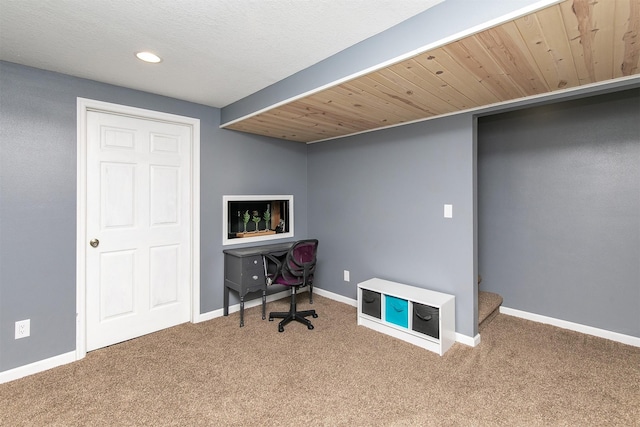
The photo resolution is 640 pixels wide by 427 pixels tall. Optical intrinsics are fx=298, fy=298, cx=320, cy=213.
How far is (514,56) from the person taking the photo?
162cm

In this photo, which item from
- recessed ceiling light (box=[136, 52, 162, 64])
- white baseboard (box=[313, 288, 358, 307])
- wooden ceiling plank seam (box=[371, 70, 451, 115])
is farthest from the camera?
white baseboard (box=[313, 288, 358, 307])

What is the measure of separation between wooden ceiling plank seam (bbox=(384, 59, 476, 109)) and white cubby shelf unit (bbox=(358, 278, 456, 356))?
5.48 feet

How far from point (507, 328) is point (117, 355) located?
11.8ft

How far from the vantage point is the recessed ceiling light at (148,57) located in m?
2.04

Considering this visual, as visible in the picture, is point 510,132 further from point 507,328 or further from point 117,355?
point 117,355

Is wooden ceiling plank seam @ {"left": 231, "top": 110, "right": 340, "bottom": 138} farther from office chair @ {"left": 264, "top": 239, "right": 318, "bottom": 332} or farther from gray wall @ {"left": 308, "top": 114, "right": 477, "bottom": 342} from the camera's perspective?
office chair @ {"left": 264, "top": 239, "right": 318, "bottom": 332}

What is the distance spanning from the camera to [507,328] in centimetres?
297

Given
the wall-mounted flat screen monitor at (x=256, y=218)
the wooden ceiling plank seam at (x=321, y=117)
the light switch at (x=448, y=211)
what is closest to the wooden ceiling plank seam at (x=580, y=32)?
the light switch at (x=448, y=211)

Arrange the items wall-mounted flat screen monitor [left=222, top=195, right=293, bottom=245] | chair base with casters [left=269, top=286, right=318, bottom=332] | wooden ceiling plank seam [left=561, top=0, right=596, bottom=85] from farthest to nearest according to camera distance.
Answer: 1. wall-mounted flat screen monitor [left=222, top=195, right=293, bottom=245]
2. chair base with casters [left=269, top=286, right=318, bottom=332]
3. wooden ceiling plank seam [left=561, top=0, right=596, bottom=85]

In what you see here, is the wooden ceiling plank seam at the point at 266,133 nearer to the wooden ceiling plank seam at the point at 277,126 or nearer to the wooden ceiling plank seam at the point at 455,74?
the wooden ceiling plank seam at the point at 277,126

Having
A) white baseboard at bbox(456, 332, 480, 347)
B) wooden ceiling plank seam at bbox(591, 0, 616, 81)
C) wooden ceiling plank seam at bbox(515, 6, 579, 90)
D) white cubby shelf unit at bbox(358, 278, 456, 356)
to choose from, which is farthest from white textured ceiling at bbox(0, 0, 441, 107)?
white baseboard at bbox(456, 332, 480, 347)

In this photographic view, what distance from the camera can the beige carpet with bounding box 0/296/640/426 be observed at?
1790 mm

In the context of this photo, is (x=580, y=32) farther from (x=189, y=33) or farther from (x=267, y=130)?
(x=267, y=130)

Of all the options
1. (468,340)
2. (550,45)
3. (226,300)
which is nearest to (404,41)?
(550,45)
